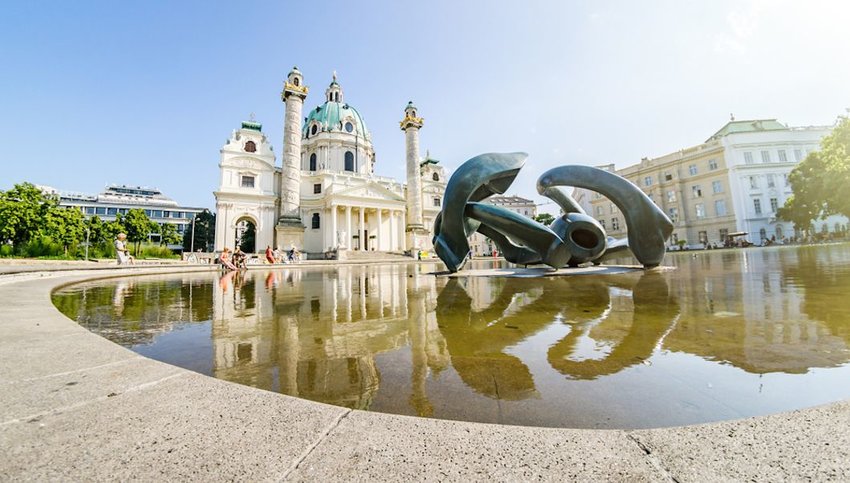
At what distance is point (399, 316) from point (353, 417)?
3032 millimetres

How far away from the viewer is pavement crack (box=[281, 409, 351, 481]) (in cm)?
101

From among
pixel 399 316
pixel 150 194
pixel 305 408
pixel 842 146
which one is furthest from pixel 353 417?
pixel 150 194

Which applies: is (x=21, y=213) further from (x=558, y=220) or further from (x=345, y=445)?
(x=345, y=445)

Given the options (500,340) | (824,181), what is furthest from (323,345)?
(824,181)

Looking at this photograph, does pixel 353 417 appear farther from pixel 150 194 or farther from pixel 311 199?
pixel 150 194

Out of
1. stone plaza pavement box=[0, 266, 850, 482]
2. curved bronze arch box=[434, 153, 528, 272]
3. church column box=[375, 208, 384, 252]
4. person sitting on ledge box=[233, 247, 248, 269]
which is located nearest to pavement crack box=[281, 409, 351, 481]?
stone plaza pavement box=[0, 266, 850, 482]

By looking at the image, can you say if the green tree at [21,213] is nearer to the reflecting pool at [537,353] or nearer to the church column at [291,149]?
the church column at [291,149]

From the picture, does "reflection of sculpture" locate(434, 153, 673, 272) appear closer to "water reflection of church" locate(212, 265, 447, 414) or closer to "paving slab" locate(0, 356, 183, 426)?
"water reflection of church" locate(212, 265, 447, 414)

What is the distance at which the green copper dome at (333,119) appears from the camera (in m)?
54.2

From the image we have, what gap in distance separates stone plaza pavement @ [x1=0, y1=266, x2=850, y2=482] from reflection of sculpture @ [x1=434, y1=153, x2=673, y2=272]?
8.86 metres

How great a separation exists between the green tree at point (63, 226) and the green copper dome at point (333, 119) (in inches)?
1189

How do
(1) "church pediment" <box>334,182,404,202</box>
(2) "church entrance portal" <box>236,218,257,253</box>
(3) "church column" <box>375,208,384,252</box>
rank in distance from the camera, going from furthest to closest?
(2) "church entrance portal" <box>236,218,257,253</box>
(3) "church column" <box>375,208,384,252</box>
(1) "church pediment" <box>334,182,404,202</box>

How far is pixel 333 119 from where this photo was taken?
5456 centimetres

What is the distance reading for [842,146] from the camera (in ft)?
74.4
